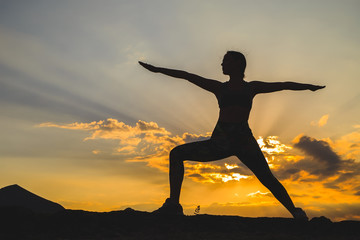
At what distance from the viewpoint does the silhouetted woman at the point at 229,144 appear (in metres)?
6.40

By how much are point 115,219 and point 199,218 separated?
1.29 m

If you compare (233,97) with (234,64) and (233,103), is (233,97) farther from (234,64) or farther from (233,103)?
(234,64)

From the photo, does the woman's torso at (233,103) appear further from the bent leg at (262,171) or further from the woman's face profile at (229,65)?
the bent leg at (262,171)

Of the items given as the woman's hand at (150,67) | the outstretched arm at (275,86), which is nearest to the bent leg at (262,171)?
the outstretched arm at (275,86)

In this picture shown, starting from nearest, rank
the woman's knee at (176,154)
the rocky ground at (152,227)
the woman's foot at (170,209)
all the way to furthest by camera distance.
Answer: the rocky ground at (152,227) < the woman's foot at (170,209) < the woman's knee at (176,154)

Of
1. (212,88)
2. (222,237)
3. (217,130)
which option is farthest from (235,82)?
(222,237)

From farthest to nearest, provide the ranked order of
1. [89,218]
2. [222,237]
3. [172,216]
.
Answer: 1. [172,216]
2. [89,218]
3. [222,237]

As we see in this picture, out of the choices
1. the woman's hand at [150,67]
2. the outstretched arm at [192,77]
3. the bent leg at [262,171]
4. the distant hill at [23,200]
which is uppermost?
the distant hill at [23,200]

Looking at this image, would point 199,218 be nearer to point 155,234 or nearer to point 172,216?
point 172,216

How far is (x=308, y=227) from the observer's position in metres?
5.69

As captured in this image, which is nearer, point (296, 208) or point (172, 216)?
point (172, 216)

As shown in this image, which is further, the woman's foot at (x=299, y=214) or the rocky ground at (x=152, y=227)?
the woman's foot at (x=299, y=214)

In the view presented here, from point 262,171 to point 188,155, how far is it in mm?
1308

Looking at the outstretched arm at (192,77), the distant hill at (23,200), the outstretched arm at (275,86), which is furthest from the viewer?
the distant hill at (23,200)
